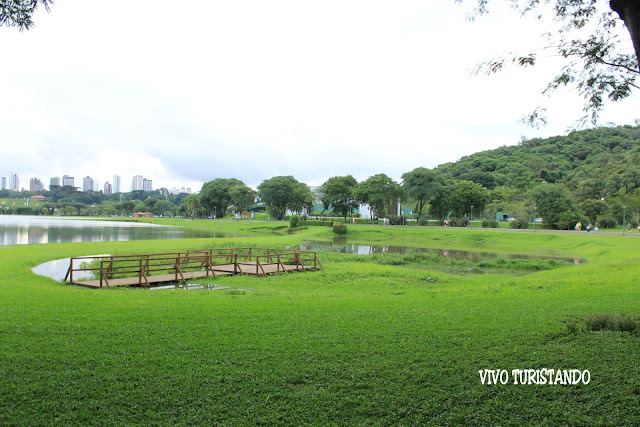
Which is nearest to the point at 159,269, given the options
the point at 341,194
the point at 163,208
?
the point at 341,194

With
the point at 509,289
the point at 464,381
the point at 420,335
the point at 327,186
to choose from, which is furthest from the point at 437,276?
the point at 327,186

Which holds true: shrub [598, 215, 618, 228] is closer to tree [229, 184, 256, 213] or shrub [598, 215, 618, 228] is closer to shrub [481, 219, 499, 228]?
shrub [481, 219, 499, 228]

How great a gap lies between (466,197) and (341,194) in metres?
26.1

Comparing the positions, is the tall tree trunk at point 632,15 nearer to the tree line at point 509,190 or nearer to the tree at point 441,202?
the tree line at point 509,190

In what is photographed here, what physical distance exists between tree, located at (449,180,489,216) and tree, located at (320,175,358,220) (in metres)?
21.0

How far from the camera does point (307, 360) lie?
20.9 ft

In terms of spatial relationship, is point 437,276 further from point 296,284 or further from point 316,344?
point 316,344

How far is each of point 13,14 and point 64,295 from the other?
789 cm

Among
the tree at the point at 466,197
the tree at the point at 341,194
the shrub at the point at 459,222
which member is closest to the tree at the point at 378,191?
the tree at the point at 341,194

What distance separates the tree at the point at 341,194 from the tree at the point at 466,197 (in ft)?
69.0

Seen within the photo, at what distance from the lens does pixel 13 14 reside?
27.2 ft

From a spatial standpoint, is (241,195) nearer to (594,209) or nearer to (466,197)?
(466,197)

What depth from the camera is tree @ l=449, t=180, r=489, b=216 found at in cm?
7525

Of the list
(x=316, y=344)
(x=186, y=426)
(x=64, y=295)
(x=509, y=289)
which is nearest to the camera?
(x=186, y=426)
